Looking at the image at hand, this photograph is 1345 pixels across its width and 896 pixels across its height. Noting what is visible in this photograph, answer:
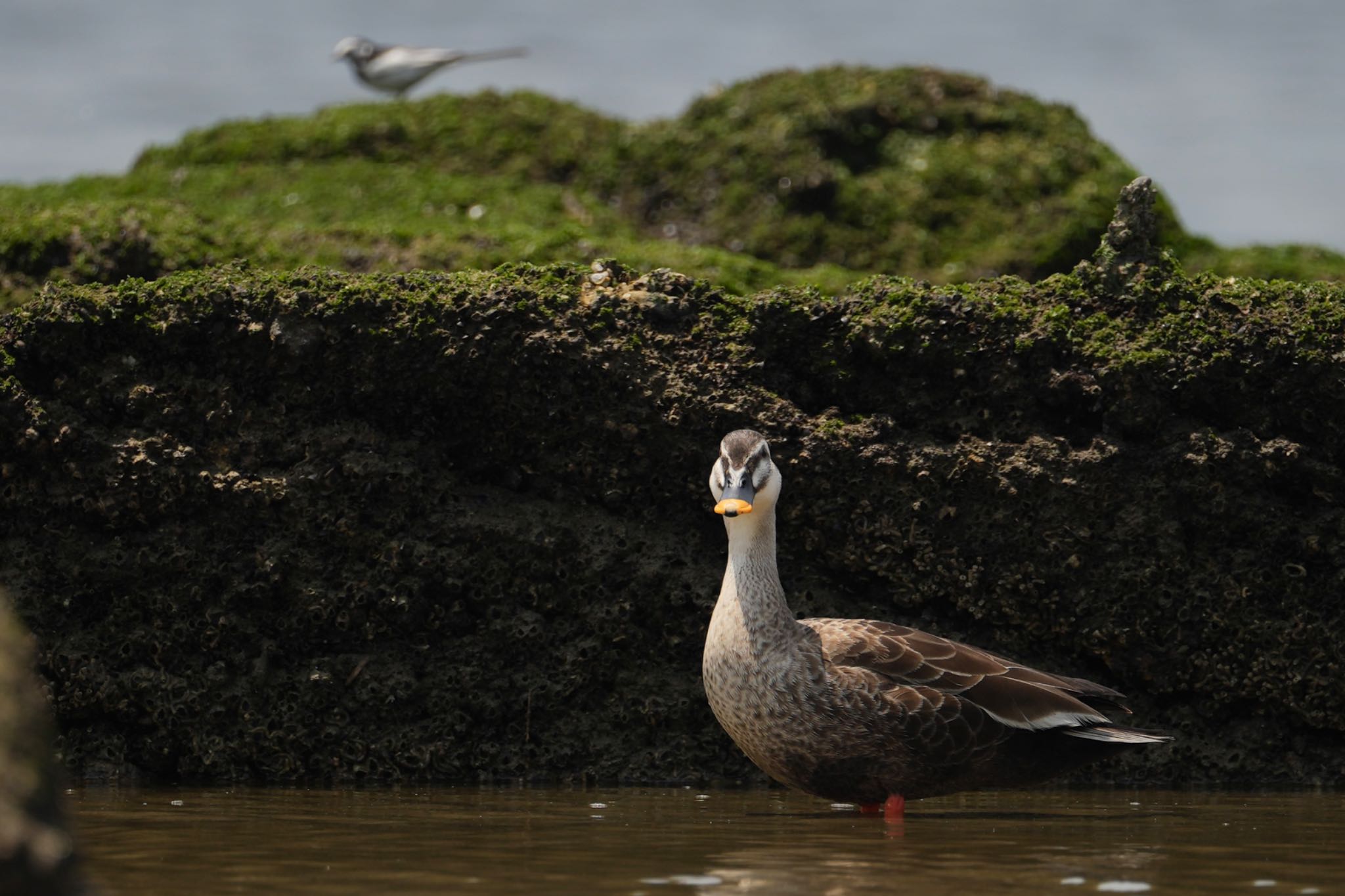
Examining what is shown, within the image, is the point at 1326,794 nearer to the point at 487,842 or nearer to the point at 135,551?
the point at 487,842

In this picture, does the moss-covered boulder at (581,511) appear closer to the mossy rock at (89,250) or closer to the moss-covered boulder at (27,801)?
the mossy rock at (89,250)

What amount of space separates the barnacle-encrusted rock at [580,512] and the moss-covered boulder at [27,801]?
15.4 ft

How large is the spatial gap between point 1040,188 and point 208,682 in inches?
420

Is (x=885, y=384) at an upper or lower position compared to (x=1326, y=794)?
upper

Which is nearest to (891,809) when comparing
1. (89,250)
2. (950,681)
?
→ (950,681)

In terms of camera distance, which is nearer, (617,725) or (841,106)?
(617,725)

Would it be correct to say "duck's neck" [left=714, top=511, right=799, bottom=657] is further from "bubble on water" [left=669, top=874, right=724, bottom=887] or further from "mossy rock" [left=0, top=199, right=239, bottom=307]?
"mossy rock" [left=0, top=199, right=239, bottom=307]

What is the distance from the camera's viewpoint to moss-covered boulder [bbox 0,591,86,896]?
2920mm

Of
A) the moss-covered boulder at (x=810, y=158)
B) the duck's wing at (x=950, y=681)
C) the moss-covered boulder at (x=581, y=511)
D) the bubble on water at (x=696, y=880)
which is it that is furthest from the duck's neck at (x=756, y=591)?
the moss-covered boulder at (x=810, y=158)

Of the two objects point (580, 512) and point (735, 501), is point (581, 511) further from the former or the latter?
point (735, 501)

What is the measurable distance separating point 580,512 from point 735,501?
1.68m

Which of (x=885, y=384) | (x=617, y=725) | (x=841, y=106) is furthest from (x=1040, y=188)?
(x=617, y=725)

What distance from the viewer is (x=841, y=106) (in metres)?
16.6

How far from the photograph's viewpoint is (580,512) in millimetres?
8148
